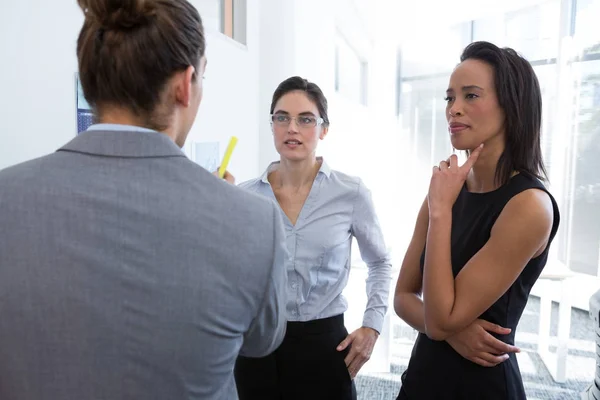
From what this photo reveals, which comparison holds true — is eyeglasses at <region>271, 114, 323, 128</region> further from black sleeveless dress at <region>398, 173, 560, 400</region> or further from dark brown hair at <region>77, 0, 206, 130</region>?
dark brown hair at <region>77, 0, 206, 130</region>

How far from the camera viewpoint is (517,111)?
123 cm

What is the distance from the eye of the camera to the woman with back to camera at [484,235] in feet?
3.75

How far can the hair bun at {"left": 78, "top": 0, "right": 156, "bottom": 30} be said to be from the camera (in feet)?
2.21

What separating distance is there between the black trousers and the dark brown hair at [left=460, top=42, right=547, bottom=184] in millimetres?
736

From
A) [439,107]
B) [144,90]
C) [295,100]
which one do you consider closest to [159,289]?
[144,90]

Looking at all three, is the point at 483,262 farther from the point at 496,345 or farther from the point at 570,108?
the point at 570,108

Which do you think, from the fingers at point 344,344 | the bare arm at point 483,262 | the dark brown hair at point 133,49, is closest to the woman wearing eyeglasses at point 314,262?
the fingers at point 344,344

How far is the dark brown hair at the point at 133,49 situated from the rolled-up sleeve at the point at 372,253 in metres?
1.09

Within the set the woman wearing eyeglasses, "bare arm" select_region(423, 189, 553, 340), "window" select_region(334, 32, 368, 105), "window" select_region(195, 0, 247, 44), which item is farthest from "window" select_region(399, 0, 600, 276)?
"bare arm" select_region(423, 189, 553, 340)

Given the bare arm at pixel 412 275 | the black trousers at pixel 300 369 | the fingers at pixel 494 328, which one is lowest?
the black trousers at pixel 300 369

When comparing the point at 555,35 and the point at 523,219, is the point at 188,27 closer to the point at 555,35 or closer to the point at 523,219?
the point at 523,219

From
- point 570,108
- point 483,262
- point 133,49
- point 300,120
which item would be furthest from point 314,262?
point 570,108

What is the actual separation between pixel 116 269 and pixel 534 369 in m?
3.70

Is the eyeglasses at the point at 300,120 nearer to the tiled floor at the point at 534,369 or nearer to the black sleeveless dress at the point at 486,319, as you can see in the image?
the black sleeveless dress at the point at 486,319
